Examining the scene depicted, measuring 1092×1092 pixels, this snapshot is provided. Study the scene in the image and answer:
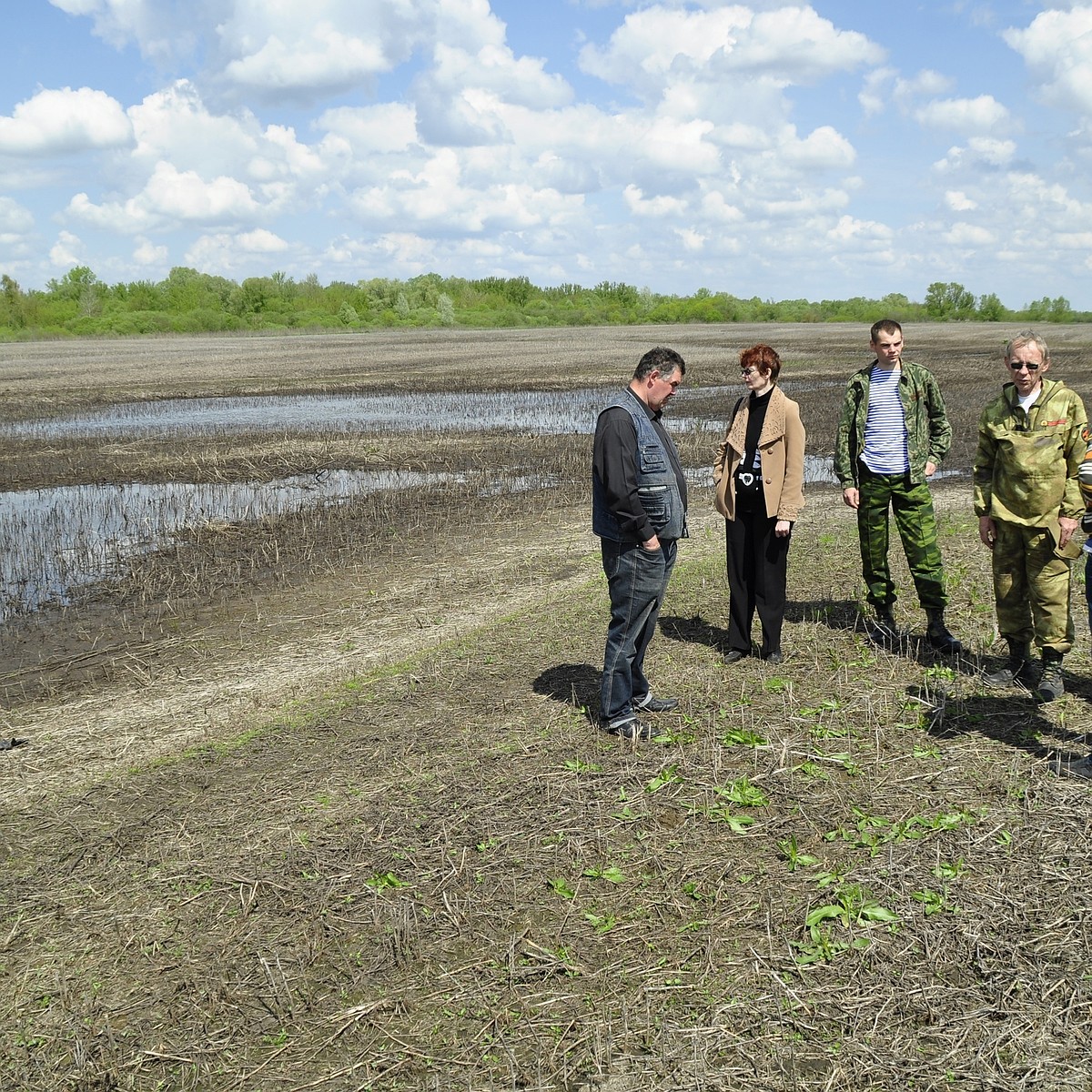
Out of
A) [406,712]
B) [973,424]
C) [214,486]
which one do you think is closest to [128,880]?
[406,712]

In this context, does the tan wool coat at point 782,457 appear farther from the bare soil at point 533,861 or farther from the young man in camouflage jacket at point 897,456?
the bare soil at point 533,861

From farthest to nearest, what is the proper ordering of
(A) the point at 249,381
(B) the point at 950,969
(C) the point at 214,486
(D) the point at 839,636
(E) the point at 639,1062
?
(A) the point at 249,381, (C) the point at 214,486, (D) the point at 839,636, (B) the point at 950,969, (E) the point at 639,1062

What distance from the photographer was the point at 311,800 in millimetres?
5578

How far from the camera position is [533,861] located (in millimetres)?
4863

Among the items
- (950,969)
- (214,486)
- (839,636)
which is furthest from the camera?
(214,486)

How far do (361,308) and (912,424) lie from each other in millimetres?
103478

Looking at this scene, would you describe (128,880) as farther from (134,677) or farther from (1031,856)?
(1031,856)

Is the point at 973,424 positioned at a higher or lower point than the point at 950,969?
higher

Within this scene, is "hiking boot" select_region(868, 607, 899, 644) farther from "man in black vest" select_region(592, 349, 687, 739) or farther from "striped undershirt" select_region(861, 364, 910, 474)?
"man in black vest" select_region(592, 349, 687, 739)

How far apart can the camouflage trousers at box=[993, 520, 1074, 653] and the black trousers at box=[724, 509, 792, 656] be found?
1.39 metres

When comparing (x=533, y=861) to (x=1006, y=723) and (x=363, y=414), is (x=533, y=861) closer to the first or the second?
(x=1006, y=723)

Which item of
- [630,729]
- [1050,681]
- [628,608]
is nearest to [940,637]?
[1050,681]

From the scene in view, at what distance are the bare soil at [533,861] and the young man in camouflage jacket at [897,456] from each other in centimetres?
63

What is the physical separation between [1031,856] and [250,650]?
6.09m
